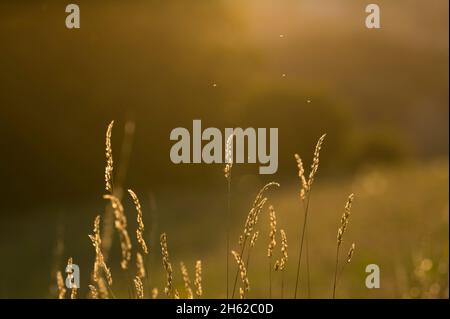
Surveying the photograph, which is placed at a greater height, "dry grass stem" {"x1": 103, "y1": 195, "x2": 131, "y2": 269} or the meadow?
the meadow

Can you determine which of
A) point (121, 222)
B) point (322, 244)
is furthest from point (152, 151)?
point (121, 222)

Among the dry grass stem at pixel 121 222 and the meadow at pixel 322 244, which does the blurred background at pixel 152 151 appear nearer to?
the meadow at pixel 322 244

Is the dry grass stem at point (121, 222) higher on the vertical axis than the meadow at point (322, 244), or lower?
lower

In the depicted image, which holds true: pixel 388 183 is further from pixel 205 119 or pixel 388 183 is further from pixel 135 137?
pixel 135 137

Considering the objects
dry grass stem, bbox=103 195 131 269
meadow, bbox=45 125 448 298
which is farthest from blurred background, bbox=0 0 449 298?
dry grass stem, bbox=103 195 131 269

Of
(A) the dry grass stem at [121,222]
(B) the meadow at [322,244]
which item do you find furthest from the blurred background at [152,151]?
(A) the dry grass stem at [121,222]

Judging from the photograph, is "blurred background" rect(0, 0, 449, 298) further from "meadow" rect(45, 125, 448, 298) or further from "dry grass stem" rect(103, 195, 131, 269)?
"dry grass stem" rect(103, 195, 131, 269)

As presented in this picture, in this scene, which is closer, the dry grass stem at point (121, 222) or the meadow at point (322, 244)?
the dry grass stem at point (121, 222)

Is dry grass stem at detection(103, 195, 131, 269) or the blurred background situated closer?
dry grass stem at detection(103, 195, 131, 269)

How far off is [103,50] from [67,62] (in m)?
0.57

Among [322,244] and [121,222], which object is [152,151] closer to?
[322,244]
